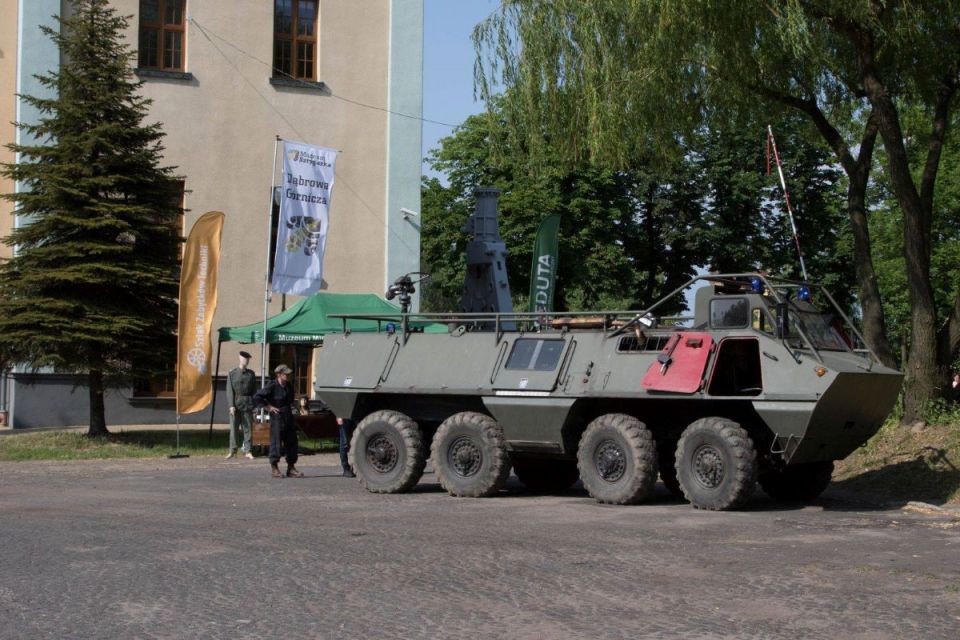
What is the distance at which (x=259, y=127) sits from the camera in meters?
30.6

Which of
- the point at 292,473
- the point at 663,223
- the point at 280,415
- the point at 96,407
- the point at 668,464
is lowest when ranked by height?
the point at 292,473

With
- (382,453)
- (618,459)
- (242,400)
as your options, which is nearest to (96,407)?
(242,400)

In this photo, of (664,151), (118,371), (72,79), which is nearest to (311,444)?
(118,371)

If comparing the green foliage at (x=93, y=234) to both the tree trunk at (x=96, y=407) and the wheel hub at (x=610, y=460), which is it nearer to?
the tree trunk at (x=96, y=407)

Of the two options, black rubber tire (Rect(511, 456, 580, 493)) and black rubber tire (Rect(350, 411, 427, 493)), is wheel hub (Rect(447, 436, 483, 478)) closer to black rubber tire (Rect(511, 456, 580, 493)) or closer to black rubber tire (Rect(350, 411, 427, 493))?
black rubber tire (Rect(350, 411, 427, 493))

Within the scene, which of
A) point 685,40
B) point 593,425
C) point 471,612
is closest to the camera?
point 471,612

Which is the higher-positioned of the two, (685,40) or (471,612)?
(685,40)

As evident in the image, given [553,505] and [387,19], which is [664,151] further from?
[387,19]

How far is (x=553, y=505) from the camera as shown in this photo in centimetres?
1454

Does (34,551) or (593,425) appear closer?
(34,551)

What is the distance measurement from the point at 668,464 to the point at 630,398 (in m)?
1.41

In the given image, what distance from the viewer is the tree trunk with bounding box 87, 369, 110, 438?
23000 mm

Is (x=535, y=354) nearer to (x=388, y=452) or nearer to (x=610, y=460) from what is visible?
(x=610, y=460)

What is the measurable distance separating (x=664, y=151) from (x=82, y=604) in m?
12.5
